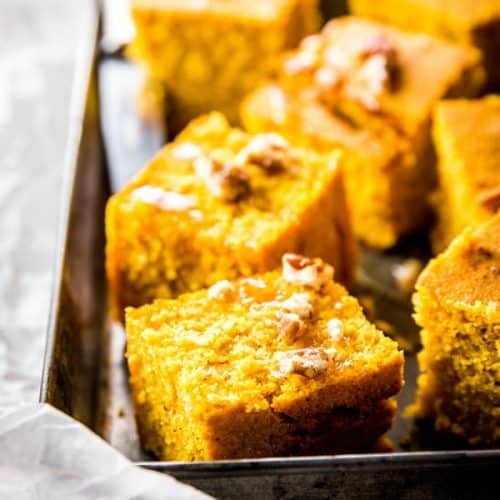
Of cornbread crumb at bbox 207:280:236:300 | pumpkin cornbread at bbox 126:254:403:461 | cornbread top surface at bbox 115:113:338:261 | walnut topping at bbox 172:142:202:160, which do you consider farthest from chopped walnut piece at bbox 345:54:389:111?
cornbread crumb at bbox 207:280:236:300

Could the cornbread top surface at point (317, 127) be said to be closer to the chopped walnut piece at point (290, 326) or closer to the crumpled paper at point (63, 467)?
the chopped walnut piece at point (290, 326)

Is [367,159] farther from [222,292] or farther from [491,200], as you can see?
[222,292]

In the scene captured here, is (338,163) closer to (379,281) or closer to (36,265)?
(379,281)

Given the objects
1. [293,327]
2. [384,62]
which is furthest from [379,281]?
[293,327]

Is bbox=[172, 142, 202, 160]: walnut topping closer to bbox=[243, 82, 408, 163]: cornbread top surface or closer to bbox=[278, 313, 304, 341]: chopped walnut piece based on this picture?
bbox=[243, 82, 408, 163]: cornbread top surface

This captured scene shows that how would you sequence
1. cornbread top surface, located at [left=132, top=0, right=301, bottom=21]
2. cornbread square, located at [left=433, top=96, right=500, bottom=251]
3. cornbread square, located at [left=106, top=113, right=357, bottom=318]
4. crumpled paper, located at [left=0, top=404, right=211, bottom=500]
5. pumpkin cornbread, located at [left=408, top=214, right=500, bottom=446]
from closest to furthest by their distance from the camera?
crumpled paper, located at [left=0, top=404, right=211, bottom=500]
pumpkin cornbread, located at [left=408, top=214, right=500, bottom=446]
cornbread square, located at [left=106, top=113, right=357, bottom=318]
cornbread square, located at [left=433, top=96, right=500, bottom=251]
cornbread top surface, located at [left=132, top=0, right=301, bottom=21]

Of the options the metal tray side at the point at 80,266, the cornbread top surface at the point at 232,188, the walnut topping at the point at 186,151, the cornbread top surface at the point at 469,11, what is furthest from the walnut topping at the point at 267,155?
the cornbread top surface at the point at 469,11
